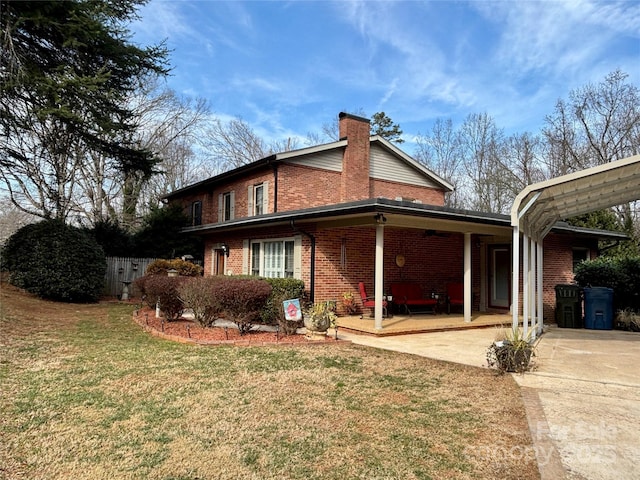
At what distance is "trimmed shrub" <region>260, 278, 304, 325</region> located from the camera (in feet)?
31.0

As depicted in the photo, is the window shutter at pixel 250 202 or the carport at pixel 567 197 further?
the window shutter at pixel 250 202

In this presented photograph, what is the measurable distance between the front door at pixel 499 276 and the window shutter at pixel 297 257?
6.64 metres

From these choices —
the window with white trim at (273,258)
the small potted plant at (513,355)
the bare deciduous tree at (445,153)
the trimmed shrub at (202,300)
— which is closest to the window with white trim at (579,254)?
the window with white trim at (273,258)

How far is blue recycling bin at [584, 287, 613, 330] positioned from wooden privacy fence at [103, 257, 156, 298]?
52.3 feet

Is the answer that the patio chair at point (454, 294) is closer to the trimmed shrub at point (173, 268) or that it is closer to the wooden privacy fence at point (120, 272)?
the trimmed shrub at point (173, 268)

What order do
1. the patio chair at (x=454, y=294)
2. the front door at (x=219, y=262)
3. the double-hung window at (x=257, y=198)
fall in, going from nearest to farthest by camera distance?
the patio chair at (x=454, y=294), the double-hung window at (x=257, y=198), the front door at (x=219, y=262)

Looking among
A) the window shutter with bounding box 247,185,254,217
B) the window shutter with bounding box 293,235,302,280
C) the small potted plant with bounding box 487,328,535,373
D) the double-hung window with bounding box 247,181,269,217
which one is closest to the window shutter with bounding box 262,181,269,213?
the double-hung window with bounding box 247,181,269,217

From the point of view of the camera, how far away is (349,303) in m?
12.1

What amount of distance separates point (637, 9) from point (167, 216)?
17.9m

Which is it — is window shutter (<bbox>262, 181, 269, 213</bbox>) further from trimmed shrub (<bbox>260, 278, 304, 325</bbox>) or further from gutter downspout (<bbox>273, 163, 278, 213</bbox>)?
trimmed shrub (<bbox>260, 278, 304, 325</bbox>)

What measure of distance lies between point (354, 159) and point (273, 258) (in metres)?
5.96

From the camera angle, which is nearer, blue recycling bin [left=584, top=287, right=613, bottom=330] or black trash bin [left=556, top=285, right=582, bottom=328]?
blue recycling bin [left=584, top=287, right=613, bottom=330]

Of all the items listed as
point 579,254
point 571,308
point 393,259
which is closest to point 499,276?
point 571,308

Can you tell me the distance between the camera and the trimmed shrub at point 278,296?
9452 millimetres
